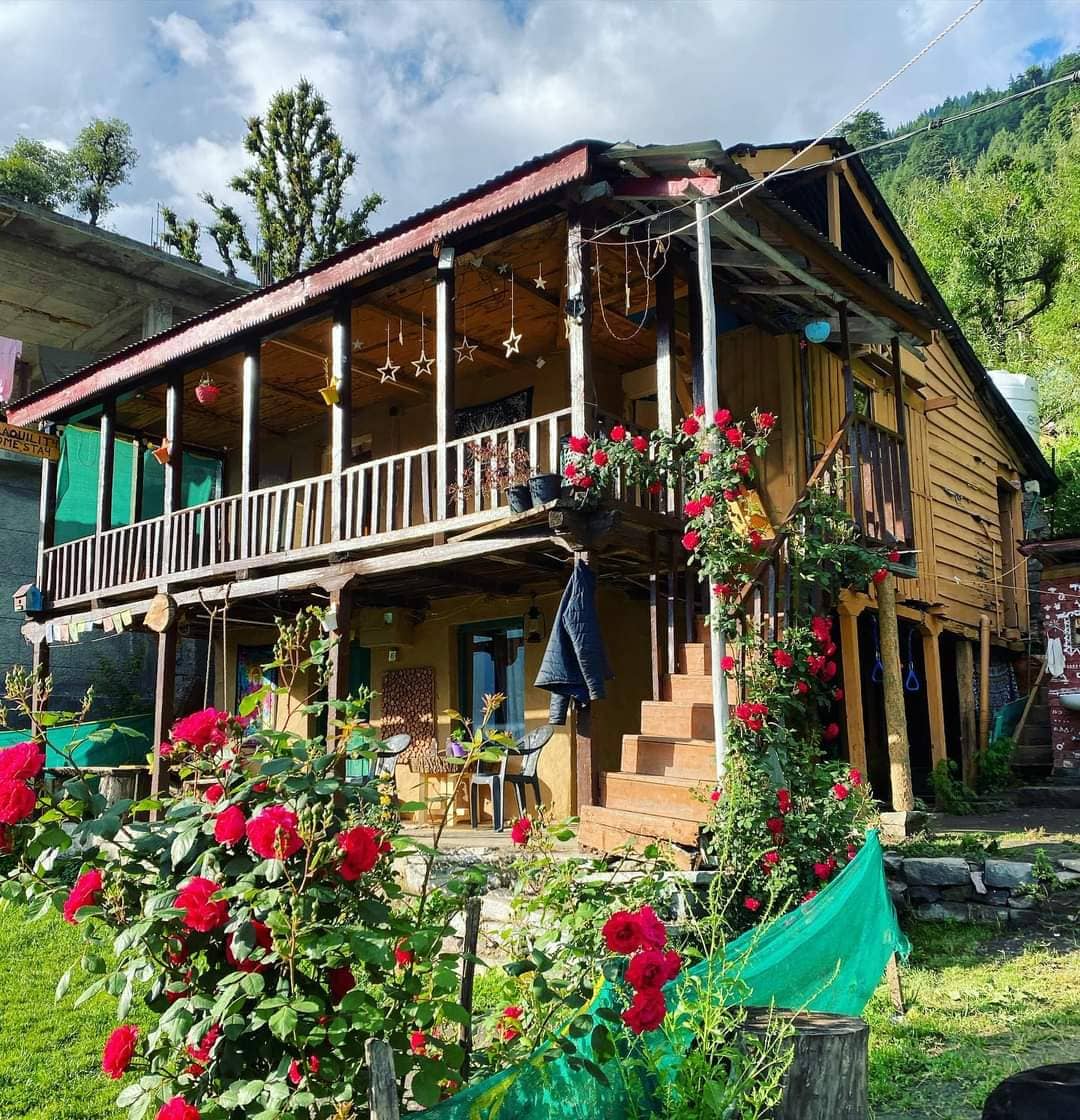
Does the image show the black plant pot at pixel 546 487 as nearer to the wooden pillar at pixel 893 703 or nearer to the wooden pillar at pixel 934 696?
the wooden pillar at pixel 893 703

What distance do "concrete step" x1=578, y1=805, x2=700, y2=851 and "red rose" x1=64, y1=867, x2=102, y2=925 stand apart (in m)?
4.29

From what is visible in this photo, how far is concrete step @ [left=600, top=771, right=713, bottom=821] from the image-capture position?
6.48 m

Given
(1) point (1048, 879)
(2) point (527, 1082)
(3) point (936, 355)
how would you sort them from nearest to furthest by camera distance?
(2) point (527, 1082) < (1) point (1048, 879) < (3) point (936, 355)

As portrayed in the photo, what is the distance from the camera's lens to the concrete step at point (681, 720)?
282 inches

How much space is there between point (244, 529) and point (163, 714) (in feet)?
7.50

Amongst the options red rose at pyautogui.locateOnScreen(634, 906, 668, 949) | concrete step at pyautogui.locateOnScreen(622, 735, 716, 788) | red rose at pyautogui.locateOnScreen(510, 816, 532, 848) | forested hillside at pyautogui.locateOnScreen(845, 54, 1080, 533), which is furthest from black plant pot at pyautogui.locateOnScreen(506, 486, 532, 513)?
forested hillside at pyautogui.locateOnScreen(845, 54, 1080, 533)

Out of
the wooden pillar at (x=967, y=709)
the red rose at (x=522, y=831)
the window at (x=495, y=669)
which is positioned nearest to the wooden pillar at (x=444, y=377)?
the window at (x=495, y=669)

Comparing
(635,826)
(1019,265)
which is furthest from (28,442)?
(1019,265)

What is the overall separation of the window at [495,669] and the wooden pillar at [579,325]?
4398 mm

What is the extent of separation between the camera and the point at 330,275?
30.2 ft

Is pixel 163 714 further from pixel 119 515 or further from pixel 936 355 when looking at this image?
pixel 936 355

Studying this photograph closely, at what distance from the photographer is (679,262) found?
856 centimetres

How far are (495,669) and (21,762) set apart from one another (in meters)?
9.58

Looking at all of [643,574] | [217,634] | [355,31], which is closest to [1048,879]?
[643,574]
